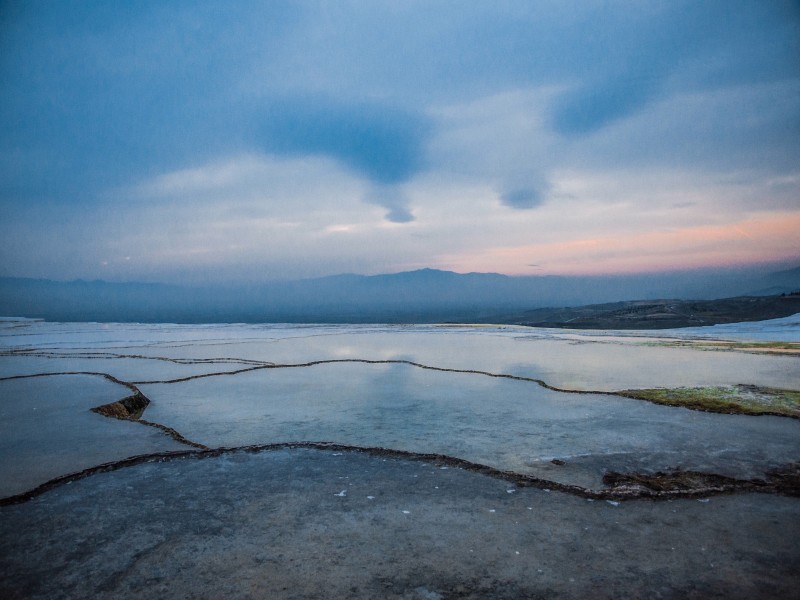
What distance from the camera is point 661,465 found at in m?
7.37

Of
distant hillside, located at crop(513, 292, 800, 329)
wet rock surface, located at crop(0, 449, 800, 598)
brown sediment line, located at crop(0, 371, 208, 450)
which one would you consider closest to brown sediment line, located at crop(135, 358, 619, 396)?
brown sediment line, located at crop(0, 371, 208, 450)

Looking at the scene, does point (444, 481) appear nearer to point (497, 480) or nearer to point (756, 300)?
point (497, 480)

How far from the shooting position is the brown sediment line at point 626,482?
6.21 m

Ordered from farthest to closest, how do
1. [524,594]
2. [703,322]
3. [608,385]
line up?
[703,322], [608,385], [524,594]

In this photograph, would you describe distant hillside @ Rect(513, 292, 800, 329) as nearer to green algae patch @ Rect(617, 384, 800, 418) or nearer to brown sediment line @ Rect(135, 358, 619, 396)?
brown sediment line @ Rect(135, 358, 619, 396)

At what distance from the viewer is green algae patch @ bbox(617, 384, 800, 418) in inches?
419

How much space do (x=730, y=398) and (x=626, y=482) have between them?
7466 millimetres

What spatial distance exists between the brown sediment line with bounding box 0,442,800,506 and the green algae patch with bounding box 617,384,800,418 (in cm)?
386

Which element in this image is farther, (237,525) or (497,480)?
(497,480)

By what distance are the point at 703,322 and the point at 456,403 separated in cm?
4765

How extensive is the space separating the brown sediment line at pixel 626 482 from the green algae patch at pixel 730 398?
3857 mm

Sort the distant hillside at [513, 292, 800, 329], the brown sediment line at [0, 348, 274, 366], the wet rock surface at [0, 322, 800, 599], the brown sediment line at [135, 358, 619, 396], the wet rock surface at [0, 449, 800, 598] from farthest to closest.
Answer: the distant hillside at [513, 292, 800, 329] < the brown sediment line at [0, 348, 274, 366] < the brown sediment line at [135, 358, 619, 396] < the wet rock surface at [0, 322, 800, 599] < the wet rock surface at [0, 449, 800, 598]

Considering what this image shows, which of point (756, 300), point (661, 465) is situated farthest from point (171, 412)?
point (756, 300)

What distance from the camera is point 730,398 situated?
38.8 feet
